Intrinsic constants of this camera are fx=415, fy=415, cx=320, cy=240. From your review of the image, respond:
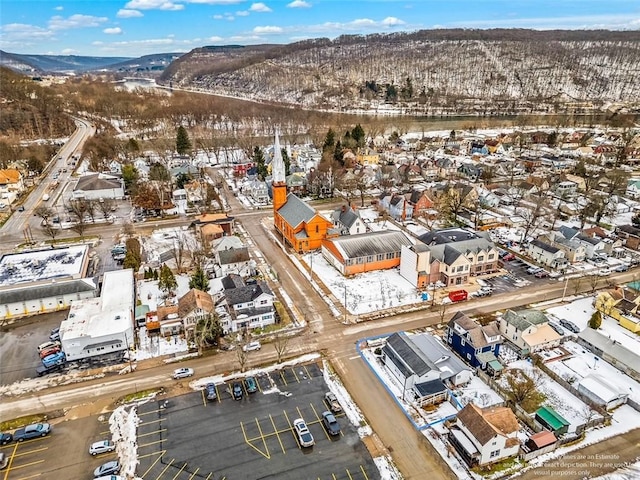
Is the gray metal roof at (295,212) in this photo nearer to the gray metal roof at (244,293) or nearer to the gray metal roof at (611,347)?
the gray metal roof at (244,293)

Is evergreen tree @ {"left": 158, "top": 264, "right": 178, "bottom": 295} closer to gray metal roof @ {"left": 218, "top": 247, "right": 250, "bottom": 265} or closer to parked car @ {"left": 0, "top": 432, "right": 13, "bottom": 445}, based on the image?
gray metal roof @ {"left": 218, "top": 247, "right": 250, "bottom": 265}

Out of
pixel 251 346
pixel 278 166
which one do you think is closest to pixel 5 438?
pixel 251 346

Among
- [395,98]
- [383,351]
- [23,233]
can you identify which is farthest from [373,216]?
[395,98]

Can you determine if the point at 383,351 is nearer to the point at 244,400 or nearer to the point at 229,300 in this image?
the point at 244,400

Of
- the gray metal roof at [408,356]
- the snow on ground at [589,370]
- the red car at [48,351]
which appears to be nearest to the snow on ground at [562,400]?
the snow on ground at [589,370]

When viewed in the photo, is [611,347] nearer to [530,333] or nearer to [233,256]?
[530,333]

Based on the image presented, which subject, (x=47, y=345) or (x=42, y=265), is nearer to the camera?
(x=47, y=345)

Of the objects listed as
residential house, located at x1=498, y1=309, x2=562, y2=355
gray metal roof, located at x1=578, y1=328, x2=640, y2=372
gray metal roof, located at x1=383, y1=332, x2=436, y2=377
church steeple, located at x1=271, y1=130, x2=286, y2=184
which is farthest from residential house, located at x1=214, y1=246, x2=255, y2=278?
gray metal roof, located at x1=578, y1=328, x2=640, y2=372
